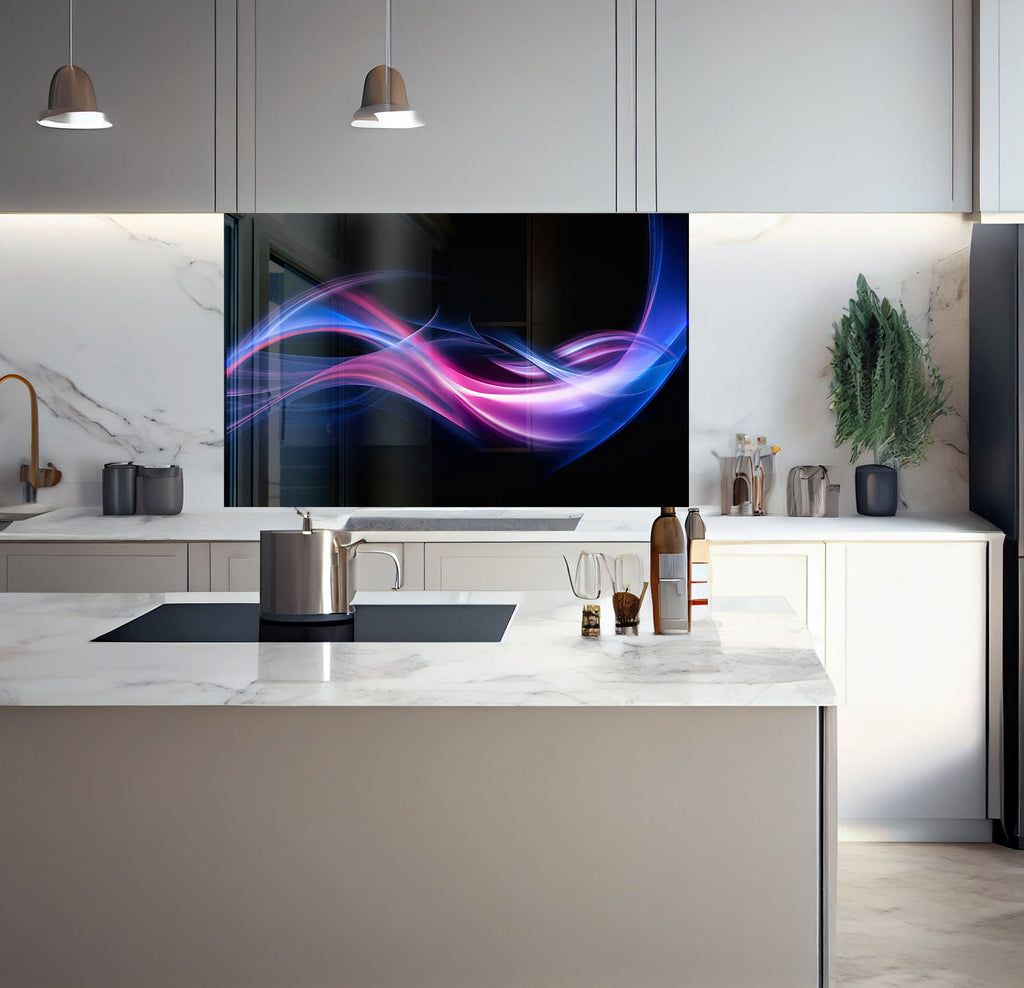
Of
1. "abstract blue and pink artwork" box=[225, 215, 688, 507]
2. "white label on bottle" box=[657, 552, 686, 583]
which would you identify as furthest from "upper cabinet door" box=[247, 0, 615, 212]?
"white label on bottle" box=[657, 552, 686, 583]

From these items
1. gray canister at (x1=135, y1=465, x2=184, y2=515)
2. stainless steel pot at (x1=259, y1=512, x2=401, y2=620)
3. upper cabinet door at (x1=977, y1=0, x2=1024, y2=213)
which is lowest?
stainless steel pot at (x1=259, y1=512, x2=401, y2=620)

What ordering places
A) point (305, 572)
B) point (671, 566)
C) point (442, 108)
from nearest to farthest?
point (671, 566) < point (305, 572) < point (442, 108)

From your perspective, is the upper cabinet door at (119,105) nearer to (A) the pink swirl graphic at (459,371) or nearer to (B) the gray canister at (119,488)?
(A) the pink swirl graphic at (459,371)

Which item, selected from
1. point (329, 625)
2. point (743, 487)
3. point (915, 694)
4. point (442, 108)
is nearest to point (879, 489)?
point (743, 487)

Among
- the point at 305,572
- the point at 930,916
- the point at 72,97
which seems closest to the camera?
the point at 305,572

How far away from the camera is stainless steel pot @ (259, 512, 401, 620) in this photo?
7.25 ft

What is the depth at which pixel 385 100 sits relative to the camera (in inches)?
105

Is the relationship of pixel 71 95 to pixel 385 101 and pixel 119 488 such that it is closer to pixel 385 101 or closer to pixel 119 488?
pixel 385 101

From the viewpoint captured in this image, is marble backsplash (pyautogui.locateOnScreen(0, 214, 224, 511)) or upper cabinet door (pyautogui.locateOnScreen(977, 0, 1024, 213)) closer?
upper cabinet door (pyautogui.locateOnScreen(977, 0, 1024, 213))

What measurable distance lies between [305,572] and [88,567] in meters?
1.73

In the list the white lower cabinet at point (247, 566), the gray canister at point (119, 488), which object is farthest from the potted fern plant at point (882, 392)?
the gray canister at point (119, 488)

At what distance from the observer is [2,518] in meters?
4.15

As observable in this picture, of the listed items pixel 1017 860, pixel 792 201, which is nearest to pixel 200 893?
pixel 1017 860

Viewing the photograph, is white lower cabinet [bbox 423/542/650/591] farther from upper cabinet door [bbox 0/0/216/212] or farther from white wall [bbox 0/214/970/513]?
upper cabinet door [bbox 0/0/216/212]
